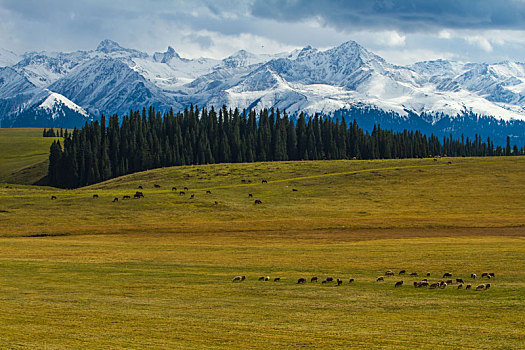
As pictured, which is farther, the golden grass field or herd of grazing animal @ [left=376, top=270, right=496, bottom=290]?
herd of grazing animal @ [left=376, top=270, right=496, bottom=290]

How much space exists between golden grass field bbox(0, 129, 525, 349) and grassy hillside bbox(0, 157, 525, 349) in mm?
153

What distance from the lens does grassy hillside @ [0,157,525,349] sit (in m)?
26.2

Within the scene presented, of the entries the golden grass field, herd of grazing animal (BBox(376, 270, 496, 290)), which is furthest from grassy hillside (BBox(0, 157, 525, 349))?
herd of grazing animal (BBox(376, 270, 496, 290))

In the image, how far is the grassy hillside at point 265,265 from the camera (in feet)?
85.9

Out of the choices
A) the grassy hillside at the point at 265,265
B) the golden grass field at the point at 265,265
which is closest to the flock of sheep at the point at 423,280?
the golden grass field at the point at 265,265

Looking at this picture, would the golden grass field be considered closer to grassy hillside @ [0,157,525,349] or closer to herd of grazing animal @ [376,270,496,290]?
grassy hillside @ [0,157,525,349]

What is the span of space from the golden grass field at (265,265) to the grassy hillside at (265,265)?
153 millimetres

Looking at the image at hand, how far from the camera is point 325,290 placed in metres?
Result: 37.2

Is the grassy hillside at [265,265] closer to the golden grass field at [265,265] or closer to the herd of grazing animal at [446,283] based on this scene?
the golden grass field at [265,265]

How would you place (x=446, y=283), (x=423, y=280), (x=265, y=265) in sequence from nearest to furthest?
(x=446, y=283) → (x=423, y=280) → (x=265, y=265)

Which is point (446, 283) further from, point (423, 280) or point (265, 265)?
point (265, 265)

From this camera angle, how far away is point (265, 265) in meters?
48.6

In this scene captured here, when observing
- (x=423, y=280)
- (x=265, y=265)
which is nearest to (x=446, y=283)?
(x=423, y=280)

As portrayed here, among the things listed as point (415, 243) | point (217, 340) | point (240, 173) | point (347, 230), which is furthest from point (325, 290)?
point (240, 173)
